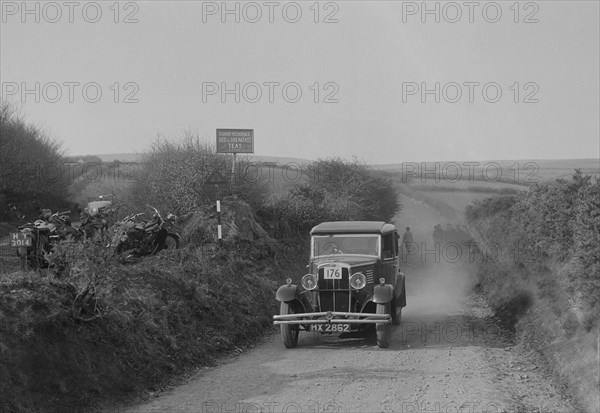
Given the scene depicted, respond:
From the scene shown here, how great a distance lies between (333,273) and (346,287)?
38 centimetres

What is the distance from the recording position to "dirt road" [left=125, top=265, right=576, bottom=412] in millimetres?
8500

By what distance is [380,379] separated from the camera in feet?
32.4

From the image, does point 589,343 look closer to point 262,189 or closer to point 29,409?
point 29,409

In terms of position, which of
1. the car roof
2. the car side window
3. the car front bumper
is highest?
the car roof

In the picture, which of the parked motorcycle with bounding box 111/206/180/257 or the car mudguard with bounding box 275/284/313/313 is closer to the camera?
the car mudguard with bounding box 275/284/313/313

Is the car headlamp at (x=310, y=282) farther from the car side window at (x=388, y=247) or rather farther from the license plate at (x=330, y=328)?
the car side window at (x=388, y=247)

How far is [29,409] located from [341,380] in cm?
429

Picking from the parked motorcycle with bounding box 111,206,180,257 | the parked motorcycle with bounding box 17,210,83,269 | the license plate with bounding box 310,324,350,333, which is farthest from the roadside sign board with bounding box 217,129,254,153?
the license plate with bounding box 310,324,350,333

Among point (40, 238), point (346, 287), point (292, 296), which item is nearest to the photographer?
point (292, 296)

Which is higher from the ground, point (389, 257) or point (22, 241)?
point (22, 241)

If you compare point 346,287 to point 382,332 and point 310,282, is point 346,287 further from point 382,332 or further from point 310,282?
point 382,332

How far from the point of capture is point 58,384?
26.2ft

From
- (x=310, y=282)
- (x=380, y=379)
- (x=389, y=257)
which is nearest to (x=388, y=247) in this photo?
(x=389, y=257)

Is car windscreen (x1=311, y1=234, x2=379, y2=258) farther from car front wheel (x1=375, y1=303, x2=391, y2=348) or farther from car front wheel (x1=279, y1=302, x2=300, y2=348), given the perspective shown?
car front wheel (x1=375, y1=303, x2=391, y2=348)
